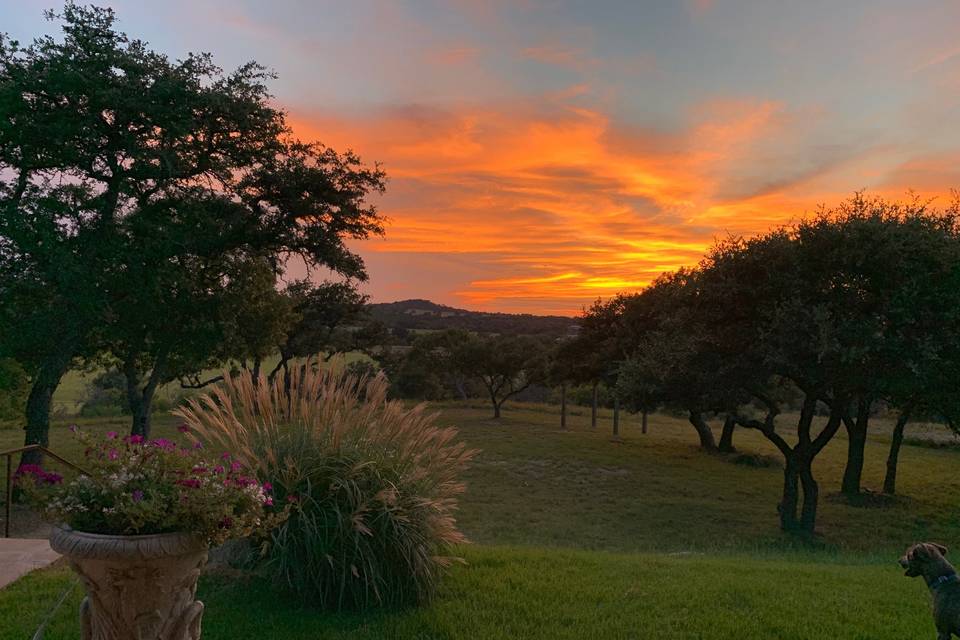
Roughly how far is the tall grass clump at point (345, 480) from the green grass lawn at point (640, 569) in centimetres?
28

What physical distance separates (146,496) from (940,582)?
14.3 feet

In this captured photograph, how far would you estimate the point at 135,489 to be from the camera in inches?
129

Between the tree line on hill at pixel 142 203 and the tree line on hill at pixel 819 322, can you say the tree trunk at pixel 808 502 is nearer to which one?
the tree line on hill at pixel 819 322

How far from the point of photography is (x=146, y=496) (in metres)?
3.28

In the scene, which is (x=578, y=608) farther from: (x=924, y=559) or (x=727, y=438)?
(x=727, y=438)

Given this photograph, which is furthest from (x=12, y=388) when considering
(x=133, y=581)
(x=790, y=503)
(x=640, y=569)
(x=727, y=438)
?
(x=727, y=438)

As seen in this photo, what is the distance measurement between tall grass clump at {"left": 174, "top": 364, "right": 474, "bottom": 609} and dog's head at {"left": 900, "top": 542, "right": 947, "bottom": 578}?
3.14m

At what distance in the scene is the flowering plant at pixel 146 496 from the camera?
3143 mm

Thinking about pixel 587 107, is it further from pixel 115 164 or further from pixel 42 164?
pixel 42 164

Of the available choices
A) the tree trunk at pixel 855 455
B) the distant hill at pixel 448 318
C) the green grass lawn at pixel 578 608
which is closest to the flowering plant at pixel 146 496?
the green grass lawn at pixel 578 608

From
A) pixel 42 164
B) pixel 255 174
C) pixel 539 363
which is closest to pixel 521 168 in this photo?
pixel 255 174

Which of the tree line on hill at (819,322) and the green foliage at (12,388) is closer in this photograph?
the tree line on hill at (819,322)

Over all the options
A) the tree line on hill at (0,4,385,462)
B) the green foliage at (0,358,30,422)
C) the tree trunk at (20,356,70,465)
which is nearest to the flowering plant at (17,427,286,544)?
the tree line on hill at (0,4,385,462)

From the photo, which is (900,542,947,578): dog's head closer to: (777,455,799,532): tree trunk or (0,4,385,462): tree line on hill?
(0,4,385,462): tree line on hill
